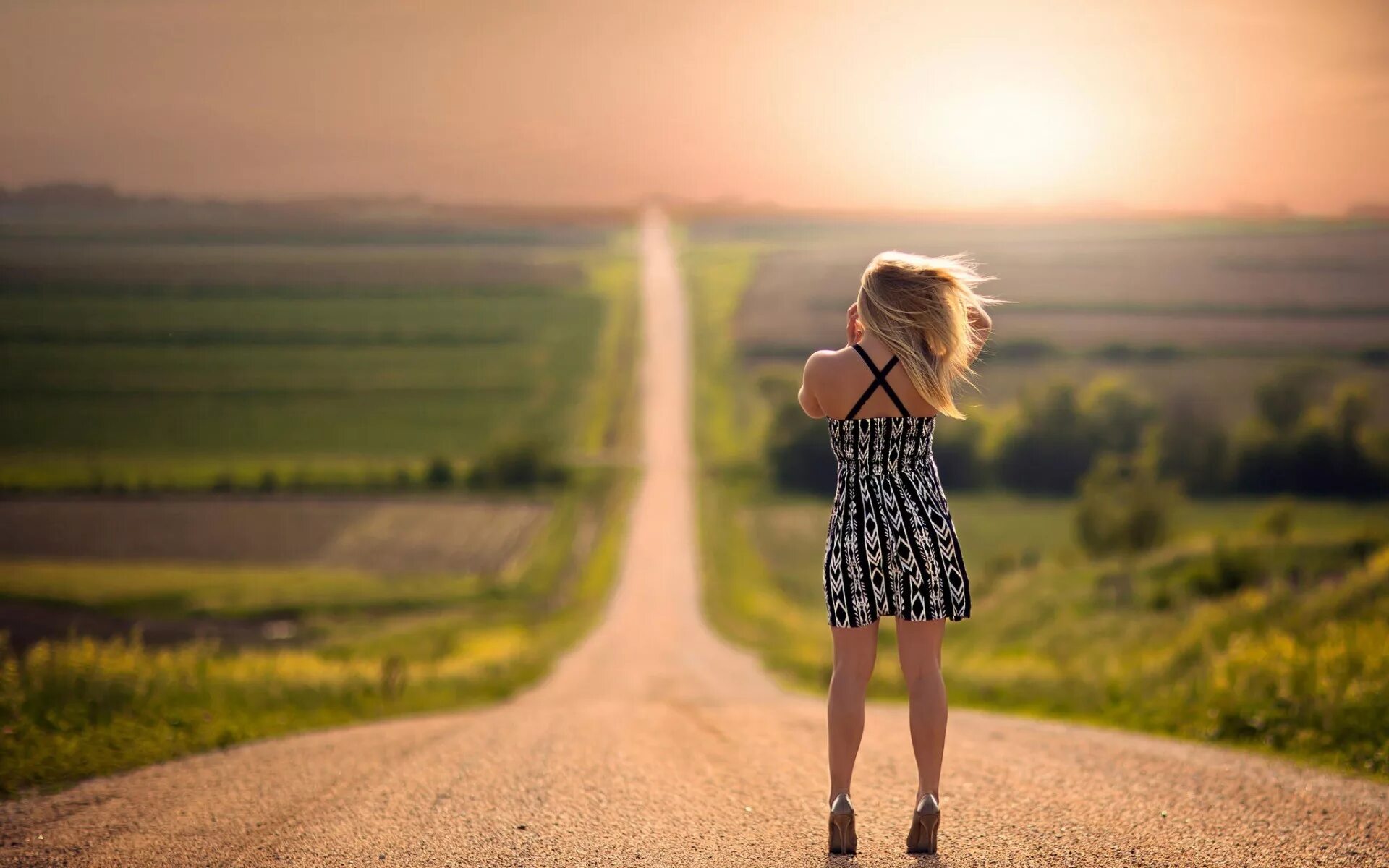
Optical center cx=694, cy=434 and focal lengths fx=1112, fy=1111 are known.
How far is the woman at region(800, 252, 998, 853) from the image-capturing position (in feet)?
15.1

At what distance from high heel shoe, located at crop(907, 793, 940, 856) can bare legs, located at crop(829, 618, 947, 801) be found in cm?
4

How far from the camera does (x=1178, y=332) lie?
6888 centimetres

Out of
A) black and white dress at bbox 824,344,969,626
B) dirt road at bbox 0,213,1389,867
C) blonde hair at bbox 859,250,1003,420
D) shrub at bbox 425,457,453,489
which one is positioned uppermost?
blonde hair at bbox 859,250,1003,420

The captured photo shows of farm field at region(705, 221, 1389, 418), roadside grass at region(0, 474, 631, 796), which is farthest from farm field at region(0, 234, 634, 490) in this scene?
Answer: farm field at region(705, 221, 1389, 418)

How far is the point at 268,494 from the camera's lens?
54.7 meters

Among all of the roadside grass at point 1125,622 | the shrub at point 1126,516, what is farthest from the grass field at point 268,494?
the shrub at point 1126,516

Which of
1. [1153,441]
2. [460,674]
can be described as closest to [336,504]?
[460,674]

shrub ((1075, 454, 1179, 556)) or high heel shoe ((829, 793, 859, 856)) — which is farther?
shrub ((1075, 454, 1179, 556))

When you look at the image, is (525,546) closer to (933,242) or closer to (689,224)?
(933,242)

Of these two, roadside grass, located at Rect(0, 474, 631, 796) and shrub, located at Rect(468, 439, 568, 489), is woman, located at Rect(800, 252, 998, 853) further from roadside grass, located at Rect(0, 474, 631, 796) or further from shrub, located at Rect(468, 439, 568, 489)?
shrub, located at Rect(468, 439, 568, 489)

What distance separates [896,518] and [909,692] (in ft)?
2.42

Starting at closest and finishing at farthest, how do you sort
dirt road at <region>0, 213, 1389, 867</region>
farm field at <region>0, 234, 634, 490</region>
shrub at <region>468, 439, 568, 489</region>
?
dirt road at <region>0, 213, 1389, 867</region> → farm field at <region>0, 234, 634, 490</region> → shrub at <region>468, 439, 568, 489</region>

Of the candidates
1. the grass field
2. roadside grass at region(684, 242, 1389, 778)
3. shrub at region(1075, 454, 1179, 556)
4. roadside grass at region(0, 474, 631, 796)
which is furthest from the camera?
shrub at region(1075, 454, 1179, 556)

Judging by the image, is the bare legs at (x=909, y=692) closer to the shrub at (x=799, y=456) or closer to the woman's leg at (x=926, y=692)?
the woman's leg at (x=926, y=692)
